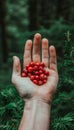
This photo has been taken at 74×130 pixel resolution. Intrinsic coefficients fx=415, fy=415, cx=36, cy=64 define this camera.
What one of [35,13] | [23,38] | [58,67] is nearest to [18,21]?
[35,13]

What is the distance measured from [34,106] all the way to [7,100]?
424 mm

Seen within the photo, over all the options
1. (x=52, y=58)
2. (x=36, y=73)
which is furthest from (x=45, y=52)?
(x=36, y=73)

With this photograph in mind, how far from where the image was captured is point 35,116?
3867 millimetres

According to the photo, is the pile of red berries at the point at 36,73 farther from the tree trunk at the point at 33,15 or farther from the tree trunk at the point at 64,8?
the tree trunk at the point at 33,15

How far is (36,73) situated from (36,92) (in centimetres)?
22

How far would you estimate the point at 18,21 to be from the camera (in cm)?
2336

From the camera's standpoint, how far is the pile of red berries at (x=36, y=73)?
13.5ft

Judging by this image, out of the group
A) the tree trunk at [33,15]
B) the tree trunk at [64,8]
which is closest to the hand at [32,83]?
the tree trunk at [64,8]

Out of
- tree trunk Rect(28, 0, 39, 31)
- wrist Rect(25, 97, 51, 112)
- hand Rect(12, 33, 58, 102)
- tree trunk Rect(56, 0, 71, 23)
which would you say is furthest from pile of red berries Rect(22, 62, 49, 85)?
tree trunk Rect(28, 0, 39, 31)

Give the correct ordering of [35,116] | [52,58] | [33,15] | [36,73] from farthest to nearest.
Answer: [33,15]
[52,58]
[36,73]
[35,116]

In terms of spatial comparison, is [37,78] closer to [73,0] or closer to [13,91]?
[13,91]

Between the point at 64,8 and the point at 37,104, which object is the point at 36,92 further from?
the point at 64,8

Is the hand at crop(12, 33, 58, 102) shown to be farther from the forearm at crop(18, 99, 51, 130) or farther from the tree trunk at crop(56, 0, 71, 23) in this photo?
the tree trunk at crop(56, 0, 71, 23)

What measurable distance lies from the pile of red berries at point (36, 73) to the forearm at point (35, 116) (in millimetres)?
240
